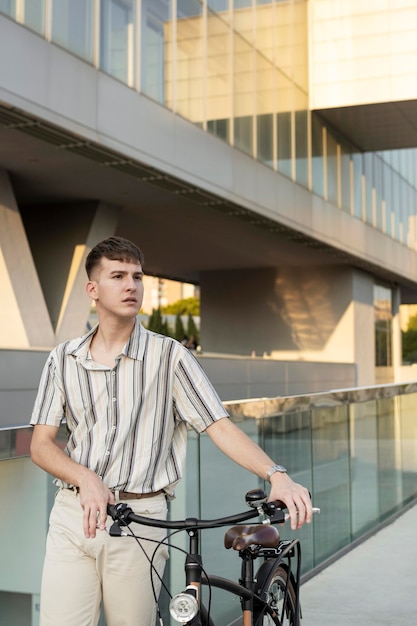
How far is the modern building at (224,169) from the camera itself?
1873 cm

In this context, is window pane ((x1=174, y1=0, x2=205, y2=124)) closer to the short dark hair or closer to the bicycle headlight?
the short dark hair

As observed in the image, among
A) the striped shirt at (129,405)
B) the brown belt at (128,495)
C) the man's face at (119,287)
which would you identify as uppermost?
the man's face at (119,287)

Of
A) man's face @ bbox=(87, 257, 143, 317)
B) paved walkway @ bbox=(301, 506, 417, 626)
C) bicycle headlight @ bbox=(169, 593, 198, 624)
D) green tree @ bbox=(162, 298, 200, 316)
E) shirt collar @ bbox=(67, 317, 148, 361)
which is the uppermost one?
green tree @ bbox=(162, 298, 200, 316)

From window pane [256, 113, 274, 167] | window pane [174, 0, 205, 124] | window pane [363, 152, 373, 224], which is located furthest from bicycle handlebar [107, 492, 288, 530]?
window pane [363, 152, 373, 224]

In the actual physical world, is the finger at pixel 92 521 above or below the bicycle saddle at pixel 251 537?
above

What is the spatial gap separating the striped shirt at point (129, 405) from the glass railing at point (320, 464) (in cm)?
109

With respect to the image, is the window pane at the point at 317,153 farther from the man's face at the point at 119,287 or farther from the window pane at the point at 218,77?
the man's face at the point at 119,287

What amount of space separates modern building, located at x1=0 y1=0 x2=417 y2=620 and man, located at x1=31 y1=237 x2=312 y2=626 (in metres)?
13.9

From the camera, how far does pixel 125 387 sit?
295cm

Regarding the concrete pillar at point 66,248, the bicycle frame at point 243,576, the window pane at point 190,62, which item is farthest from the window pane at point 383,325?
the bicycle frame at point 243,576

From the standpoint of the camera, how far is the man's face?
2.97 meters

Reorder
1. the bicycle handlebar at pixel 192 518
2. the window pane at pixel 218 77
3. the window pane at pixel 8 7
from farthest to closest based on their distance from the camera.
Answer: the window pane at pixel 218 77, the window pane at pixel 8 7, the bicycle handlebar at pixel 192 518

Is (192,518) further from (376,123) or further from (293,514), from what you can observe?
(376,123)

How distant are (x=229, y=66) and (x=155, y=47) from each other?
4.39 metres
